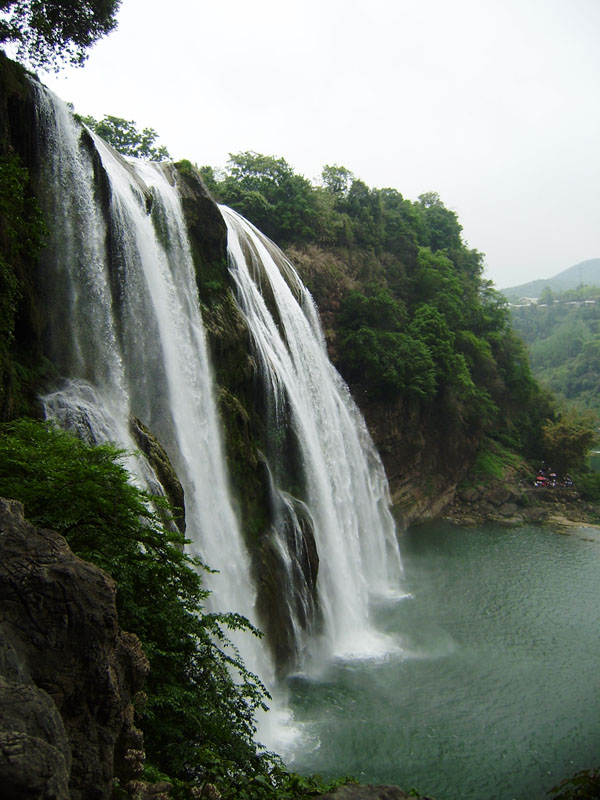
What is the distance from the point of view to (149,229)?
1377 centimetres

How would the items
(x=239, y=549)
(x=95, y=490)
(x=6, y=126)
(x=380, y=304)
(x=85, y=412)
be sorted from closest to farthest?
(x=95, y=490) → (x=85, y=412) → (x=6, y=126) → (x=239, y=549) → (x=380, y=304)

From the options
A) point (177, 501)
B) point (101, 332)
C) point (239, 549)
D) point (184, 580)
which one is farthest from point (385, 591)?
point (184, 580)

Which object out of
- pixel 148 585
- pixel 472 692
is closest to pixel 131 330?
pixel 148 585

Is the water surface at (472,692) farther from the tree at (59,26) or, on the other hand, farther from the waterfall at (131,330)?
the tree at (59,26)

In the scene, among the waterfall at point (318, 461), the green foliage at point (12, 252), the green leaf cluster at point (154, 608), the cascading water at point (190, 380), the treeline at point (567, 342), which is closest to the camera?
the green leaf cluster at point (154, 608)

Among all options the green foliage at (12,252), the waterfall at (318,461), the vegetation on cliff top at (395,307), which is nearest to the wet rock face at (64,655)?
the green foliage at (12,252)

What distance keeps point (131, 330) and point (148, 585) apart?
6940 millimetres

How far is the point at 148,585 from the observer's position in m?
6.55

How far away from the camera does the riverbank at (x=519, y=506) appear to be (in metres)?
27.4

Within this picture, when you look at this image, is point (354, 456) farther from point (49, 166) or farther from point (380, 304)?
point (49, 166)

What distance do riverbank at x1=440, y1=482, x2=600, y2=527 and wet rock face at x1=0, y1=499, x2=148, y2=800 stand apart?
2420 cm

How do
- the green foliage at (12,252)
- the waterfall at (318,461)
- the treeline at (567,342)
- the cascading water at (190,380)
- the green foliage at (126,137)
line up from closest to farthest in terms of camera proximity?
the green foliage at (12,252) → the cascading water at (190,380) → the waterfall at (318,461) → the green foliage at (126,137) → the treeline at (567,342)

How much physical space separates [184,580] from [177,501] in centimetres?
401

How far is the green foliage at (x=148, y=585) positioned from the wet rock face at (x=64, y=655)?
4.48 ft
